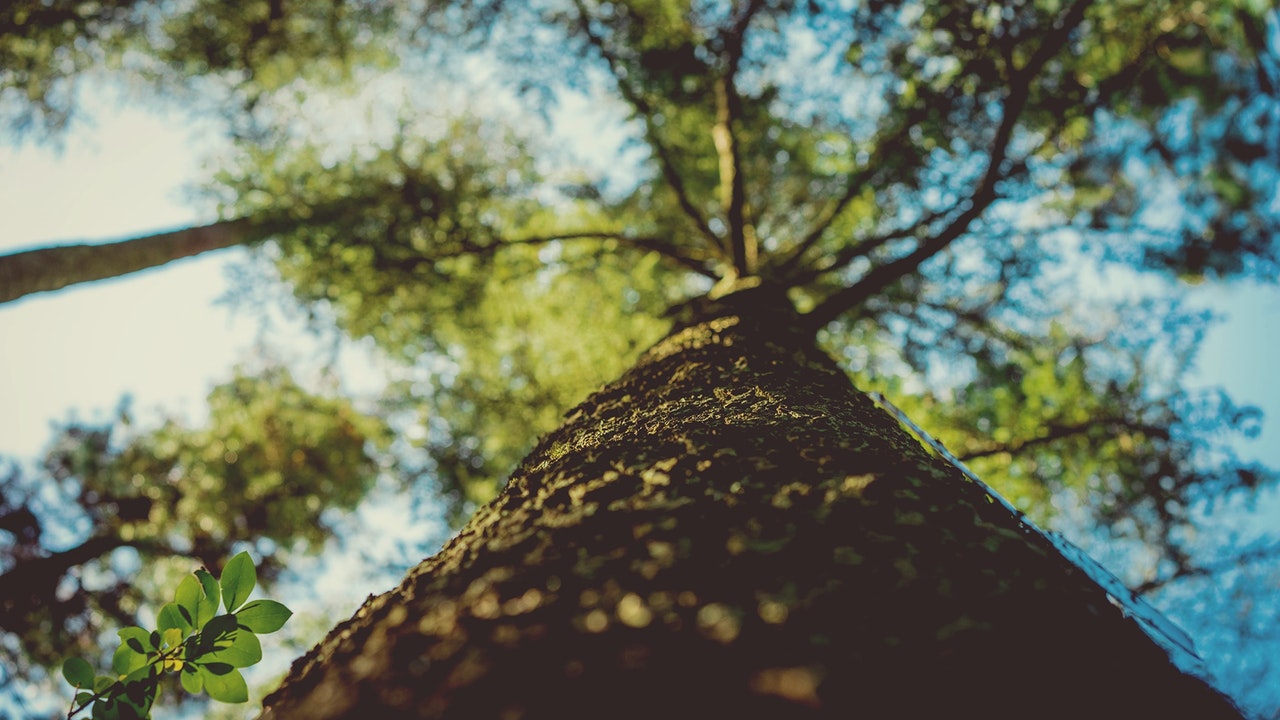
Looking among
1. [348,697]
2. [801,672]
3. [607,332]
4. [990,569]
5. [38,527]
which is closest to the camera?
[801,672]

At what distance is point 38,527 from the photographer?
8953 mm

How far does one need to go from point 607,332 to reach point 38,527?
920 centimetres

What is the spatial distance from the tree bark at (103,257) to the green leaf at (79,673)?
488 centimetres

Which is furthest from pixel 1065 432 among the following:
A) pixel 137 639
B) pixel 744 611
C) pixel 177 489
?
pixel 177 489

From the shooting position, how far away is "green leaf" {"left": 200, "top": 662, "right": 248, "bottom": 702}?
5.45ft

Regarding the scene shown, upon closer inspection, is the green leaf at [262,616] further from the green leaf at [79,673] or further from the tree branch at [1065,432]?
the tree branch at [1065,432]

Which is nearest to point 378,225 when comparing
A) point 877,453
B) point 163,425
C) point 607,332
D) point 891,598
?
point 607,332

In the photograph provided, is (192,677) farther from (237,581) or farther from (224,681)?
(237,581)

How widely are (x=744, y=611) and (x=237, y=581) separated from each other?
4.85 feet

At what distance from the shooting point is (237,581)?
5.38ft

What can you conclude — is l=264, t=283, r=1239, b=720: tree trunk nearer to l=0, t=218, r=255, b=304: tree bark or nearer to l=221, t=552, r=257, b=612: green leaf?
l=221, t=552, r=257, b=612: green leaf

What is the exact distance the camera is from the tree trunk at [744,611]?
0.85 meters

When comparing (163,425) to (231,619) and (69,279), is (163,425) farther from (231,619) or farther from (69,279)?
(231,619)

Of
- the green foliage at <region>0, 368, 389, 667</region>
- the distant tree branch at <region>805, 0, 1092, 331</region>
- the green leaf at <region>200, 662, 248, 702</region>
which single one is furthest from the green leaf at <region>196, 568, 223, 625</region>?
the green foliage at <region>0, 368, 389, 667</region>
